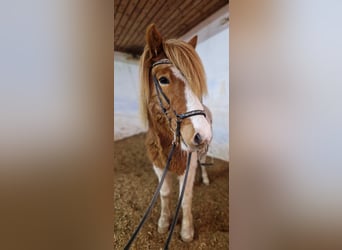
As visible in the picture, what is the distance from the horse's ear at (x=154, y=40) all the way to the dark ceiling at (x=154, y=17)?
14 mm

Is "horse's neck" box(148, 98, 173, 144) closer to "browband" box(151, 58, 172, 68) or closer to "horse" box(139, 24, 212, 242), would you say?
"horse" box(139, 24, 212, 242)

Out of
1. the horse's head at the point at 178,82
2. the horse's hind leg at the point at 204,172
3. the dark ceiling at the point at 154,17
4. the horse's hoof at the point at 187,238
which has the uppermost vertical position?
the dark ceiling at the point at 154,17

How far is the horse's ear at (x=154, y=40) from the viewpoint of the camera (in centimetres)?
73

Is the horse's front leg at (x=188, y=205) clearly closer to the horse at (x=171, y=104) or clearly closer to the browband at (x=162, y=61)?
the horse at (x=171, y=104)

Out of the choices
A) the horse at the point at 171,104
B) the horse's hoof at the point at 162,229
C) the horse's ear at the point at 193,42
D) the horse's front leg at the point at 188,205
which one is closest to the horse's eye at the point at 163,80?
the horse at the point at 171,104

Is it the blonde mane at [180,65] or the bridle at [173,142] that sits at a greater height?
the blonde mane at [180,65]

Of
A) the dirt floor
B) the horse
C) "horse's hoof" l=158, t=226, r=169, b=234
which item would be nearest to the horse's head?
the horse

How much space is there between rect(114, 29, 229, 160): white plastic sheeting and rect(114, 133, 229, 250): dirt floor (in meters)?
0.04

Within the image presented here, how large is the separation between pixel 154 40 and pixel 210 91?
225 mm
